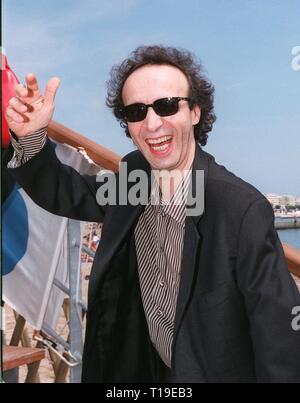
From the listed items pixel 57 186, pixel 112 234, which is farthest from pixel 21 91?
pixel 112 234

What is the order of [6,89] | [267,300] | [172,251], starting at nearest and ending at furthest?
1. [267,300]
2. [172,251]
3. [6,89]

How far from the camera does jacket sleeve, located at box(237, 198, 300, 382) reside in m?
1.29

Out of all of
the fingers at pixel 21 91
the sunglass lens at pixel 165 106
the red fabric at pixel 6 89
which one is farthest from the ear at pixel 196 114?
the red fabric at pixel 6 89

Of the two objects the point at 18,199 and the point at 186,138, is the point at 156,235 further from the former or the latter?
the point at 18,199

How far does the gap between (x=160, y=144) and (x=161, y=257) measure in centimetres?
32

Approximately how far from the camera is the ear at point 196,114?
164 cm

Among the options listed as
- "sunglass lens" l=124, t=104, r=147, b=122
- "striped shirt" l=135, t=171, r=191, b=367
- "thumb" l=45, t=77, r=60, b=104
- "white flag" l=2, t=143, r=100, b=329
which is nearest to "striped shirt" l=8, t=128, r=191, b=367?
"striped shirt" l=135, t=171, r=191, b=367

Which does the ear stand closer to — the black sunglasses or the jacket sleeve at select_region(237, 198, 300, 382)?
the black sunglasses

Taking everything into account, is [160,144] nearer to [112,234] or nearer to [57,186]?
[112,234]

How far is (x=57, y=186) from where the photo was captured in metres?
1.74

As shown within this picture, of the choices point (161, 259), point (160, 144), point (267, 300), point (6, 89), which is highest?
point (6, 89)

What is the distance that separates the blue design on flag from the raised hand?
712 mm

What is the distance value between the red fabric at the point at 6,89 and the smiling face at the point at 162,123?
Answer: 0.48 meters

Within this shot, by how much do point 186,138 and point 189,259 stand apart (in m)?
0.36
